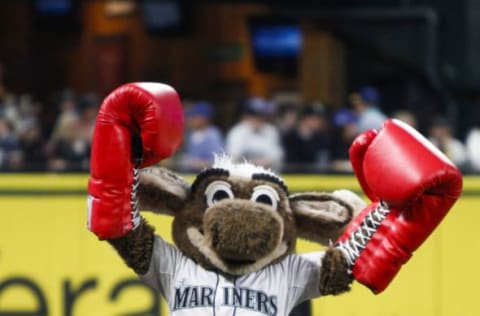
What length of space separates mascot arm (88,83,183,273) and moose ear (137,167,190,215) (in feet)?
0.53

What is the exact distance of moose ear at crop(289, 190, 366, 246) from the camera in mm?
5723

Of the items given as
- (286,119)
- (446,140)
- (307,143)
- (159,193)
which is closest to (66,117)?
(286,119)

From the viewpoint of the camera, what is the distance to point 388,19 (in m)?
12.9

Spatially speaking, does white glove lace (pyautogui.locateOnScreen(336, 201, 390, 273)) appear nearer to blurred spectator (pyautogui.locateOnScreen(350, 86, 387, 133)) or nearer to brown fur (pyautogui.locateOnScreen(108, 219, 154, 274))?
brown fur (pyautogui.locateOnScreen(108, 219, 154, 274))

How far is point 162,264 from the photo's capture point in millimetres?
5621

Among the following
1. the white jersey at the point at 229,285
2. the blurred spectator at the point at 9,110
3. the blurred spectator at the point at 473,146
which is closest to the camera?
the white jersey at the point at 229,285

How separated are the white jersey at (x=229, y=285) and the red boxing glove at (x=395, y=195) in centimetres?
24

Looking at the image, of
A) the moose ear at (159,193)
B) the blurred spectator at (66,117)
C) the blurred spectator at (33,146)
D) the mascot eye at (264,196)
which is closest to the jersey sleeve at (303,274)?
the mascot eye at (264,196)

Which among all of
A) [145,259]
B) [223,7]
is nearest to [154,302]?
[145,259]

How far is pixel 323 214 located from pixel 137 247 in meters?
0.75

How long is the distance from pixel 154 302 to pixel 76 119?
4.89 m

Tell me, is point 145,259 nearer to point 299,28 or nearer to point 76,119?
point 76,119

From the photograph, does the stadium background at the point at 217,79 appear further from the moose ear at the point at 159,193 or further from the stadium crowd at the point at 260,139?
the moose ear at the point at 159,193

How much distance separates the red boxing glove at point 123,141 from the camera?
5.29 meters
